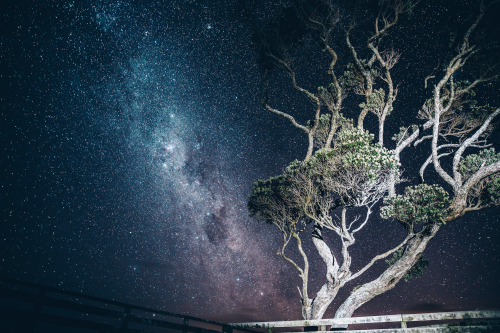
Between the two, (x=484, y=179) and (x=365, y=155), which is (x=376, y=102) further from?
(x=484, y=179)

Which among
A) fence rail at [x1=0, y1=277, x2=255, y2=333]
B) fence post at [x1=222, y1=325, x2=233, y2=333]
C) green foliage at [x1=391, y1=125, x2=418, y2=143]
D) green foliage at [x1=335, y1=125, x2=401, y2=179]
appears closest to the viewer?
fence rail at [x1=0, y1=277, x2=255, y2=333]

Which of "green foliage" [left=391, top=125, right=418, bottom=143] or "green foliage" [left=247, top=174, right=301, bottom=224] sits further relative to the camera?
"green foliage" [left=391, top=125, right=418, bottom=143]

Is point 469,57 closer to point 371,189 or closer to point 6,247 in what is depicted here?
point 371,189

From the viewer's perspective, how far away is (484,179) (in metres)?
9.70

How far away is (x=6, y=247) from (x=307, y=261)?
4759 inches

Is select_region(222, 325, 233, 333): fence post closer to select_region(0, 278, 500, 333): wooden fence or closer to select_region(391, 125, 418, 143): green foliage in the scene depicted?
select_region(0, 278, 500, 333): wooden fence

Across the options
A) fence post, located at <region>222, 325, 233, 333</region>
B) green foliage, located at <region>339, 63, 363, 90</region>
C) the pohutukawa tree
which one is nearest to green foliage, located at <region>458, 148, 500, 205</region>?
the pohutukawa tree

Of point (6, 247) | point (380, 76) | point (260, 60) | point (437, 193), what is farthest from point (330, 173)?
point (6, 247)

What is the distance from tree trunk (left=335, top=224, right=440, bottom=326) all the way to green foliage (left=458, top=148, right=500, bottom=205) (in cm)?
283

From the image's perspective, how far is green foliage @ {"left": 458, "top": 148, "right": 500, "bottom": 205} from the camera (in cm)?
914

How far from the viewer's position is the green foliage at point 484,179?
30.0 feet

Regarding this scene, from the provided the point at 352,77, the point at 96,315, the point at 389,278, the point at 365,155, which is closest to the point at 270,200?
the point at 365,155

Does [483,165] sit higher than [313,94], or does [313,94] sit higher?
[313,94]

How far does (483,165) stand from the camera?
9.02 meters
